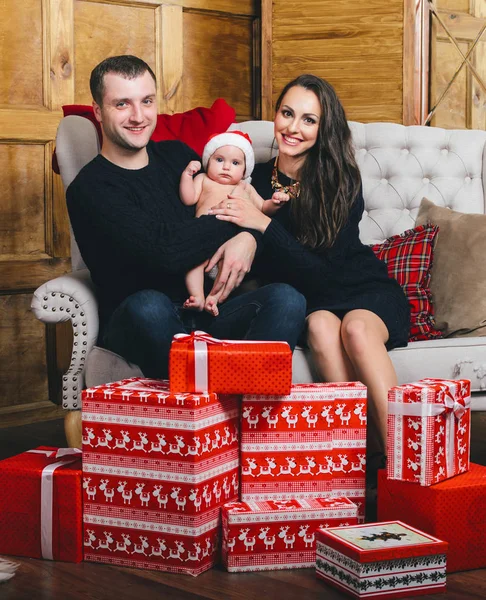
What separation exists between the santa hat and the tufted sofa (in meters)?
0.38

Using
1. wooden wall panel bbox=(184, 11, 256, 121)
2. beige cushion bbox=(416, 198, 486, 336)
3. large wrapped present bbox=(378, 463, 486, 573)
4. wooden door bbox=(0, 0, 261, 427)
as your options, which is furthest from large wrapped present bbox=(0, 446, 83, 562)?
wooden wall panel bbox=(184, 11, 256, 121)

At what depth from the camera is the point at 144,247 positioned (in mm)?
2172

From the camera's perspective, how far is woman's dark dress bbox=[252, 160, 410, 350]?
2.29 meters

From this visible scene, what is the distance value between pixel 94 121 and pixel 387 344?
1125 millimetres

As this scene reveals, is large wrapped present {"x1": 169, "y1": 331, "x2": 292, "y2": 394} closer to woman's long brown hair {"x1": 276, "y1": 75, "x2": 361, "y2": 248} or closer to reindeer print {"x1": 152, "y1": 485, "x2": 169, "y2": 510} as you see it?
reindeer print {"x1": 152, "y1": 485, "x2": 169, "y2": 510}

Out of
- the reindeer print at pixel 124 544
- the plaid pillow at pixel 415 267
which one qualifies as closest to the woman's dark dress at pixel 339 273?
the plaid pillow at pixel 415 267

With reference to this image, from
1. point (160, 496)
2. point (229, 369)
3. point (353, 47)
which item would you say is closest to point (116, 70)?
point (229, 369)

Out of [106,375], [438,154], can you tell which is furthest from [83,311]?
[438,154]

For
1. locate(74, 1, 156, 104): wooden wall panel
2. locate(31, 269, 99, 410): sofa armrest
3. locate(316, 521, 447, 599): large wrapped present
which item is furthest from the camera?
locate(74, 1, 156, 104): wooden wall panel

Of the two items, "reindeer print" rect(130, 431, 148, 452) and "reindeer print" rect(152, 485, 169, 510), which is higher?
"reindeer print" rect(130, 431, 148, 452)

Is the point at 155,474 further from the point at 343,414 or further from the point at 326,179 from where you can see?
the point at 326,179

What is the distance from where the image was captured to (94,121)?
8.63 ft

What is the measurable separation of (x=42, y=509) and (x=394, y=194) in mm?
1655

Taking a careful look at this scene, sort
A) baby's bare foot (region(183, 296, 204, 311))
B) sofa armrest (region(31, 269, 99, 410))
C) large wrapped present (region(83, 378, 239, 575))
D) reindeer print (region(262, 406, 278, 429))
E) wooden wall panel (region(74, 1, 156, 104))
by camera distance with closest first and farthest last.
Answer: large wrapped present (region(83, 378, 239, 575)) < reindeer print (region(262, 406, 278, 429)) < baby's bare foot (region(183, 296, 204, 311)) < sofa armrest (region(31, 269, 99, 410)) < wooden wall panel (region(74, 1, 156, 104))
